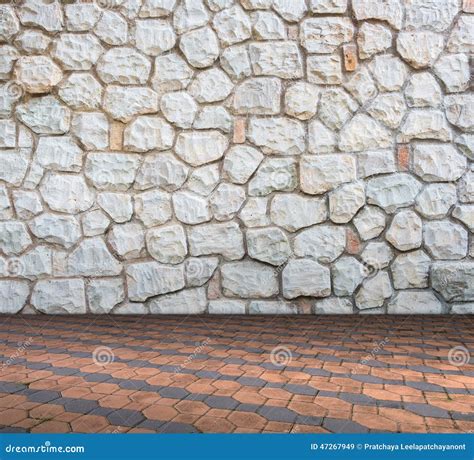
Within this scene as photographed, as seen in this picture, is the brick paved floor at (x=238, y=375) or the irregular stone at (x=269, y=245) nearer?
the brick paved floor at (x=238, y=375)

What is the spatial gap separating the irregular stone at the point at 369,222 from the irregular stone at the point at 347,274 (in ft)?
0.79

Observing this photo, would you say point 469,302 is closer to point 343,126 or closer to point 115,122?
point 343,126

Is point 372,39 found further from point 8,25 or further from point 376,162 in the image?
point 8,25

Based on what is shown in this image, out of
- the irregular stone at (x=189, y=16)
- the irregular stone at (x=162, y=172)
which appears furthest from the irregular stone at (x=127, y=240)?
the irregular stone at (x=189, y=16)

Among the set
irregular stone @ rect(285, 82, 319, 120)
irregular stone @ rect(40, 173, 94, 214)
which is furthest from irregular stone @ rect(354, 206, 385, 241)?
irregular stone @ rect(40, 173, 94, 214)

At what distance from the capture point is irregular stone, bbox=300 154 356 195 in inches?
159

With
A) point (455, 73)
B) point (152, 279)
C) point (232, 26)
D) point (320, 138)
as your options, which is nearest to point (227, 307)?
point (152, 279)

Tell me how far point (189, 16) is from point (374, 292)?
2.91 m

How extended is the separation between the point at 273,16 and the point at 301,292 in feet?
7.92

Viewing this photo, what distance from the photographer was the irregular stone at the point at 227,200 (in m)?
4.10

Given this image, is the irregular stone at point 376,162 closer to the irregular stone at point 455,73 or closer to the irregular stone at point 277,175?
the irregular stone at point 277,175

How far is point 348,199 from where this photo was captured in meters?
4.04

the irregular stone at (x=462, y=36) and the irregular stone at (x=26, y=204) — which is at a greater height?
the irregular stone at (x=462, y=36)

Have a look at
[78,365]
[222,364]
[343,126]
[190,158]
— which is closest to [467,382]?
[222,364]
